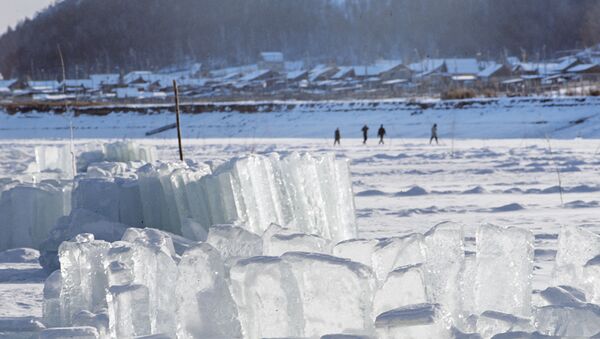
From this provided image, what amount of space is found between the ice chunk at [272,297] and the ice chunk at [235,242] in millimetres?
735

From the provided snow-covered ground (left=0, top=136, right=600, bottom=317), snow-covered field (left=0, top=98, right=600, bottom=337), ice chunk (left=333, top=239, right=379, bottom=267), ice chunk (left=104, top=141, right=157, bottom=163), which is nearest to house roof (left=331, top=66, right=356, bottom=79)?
snow-covered field (left=0, top=98, right=600, bottom=337)

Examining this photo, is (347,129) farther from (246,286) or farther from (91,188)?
(246,286)

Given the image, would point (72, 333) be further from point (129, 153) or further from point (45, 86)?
point (45, 86)

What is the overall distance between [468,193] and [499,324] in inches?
363

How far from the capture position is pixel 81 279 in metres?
4.11

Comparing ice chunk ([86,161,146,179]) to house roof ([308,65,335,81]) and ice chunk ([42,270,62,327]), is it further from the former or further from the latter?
house roof ([308,65,335,81])

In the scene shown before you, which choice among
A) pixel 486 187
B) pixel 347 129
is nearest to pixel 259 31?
pixel 347 129

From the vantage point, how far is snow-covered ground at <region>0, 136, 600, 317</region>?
7031 millimetres

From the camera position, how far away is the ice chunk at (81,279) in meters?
4.05

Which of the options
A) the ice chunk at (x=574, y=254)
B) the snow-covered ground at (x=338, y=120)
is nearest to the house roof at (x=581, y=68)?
the snow-covered ground at (x=338, y=120)

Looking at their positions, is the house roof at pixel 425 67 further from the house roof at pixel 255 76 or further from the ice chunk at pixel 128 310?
the ice chunk at pixel 128 310

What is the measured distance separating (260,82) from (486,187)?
84879 millimetres

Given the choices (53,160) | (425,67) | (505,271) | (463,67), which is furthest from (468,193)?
(463,67)

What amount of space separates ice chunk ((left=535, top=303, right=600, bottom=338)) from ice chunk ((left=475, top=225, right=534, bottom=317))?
41 cm
